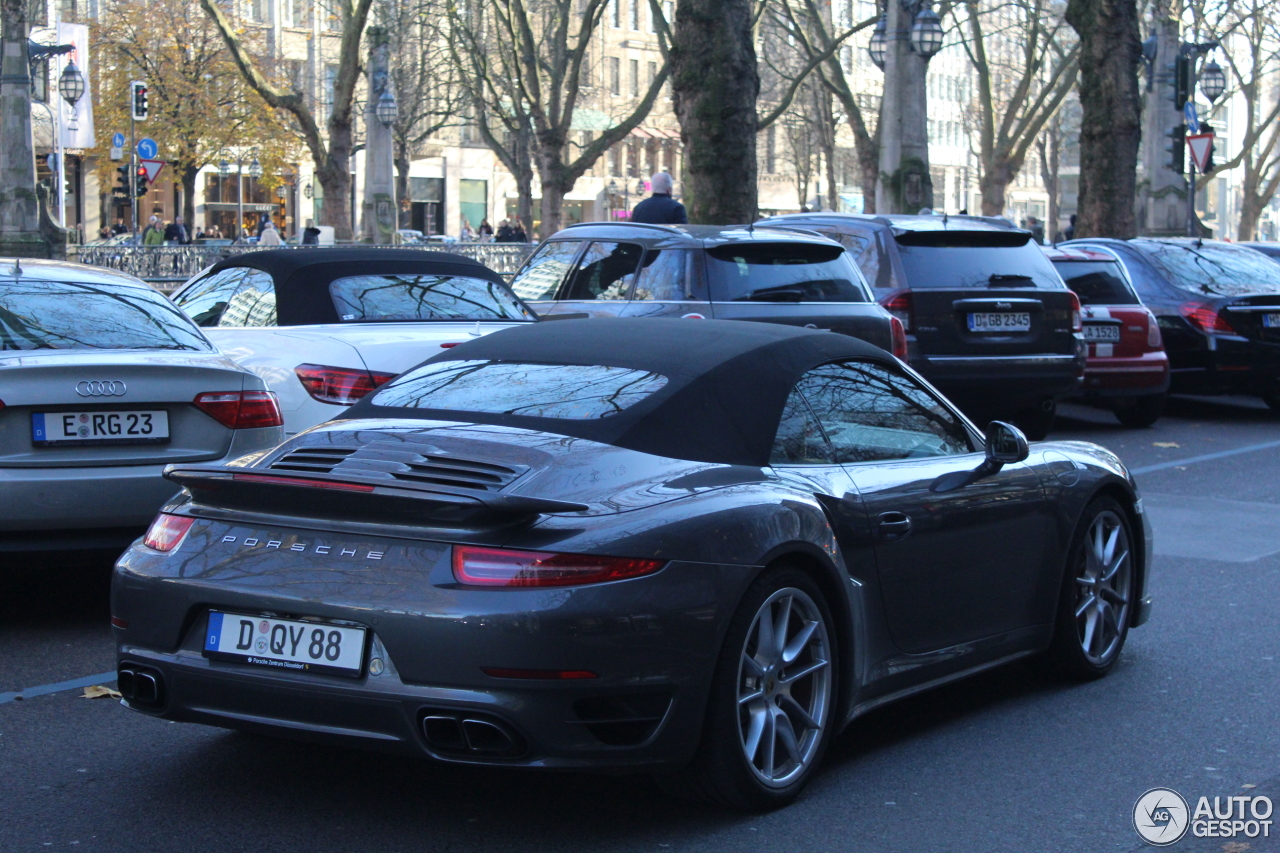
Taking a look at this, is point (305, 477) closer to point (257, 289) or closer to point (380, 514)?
point (380, 514)

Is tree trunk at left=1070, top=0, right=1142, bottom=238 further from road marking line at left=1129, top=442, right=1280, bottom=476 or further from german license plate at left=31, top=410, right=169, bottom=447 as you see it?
german license plate at left=31, top=410, right=169, bottom=447

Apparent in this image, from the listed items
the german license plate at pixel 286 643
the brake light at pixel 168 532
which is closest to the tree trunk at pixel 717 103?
the brake light at pixel 168 532

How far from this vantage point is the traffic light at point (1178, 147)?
30.0 meters

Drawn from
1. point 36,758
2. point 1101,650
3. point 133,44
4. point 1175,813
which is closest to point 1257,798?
point 1175,813

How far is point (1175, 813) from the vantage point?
175 inches

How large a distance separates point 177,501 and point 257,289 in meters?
4.94

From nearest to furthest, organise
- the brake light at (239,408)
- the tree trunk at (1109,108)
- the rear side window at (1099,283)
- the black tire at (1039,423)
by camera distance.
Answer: the brake light at (239,408) < the black tire at (1039,423) < the rear side window at (1099,283) < the tree trunk at (1109,108)

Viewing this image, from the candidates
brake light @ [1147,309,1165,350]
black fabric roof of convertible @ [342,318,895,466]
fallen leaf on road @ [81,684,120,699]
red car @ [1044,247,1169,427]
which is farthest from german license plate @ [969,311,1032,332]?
fallen leaf on road @ [81,684,120,699]

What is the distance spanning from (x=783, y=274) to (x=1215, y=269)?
677 centimetres

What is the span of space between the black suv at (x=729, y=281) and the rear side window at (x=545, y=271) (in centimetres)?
26

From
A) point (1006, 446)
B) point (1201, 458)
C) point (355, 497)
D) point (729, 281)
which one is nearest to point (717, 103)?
point (1201, 458)

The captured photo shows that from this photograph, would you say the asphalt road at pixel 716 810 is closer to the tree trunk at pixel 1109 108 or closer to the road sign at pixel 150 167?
the tree trunk at pixel 1109 108

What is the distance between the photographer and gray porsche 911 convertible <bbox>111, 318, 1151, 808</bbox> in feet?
12.7

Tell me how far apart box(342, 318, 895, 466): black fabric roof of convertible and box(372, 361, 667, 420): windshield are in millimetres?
34
